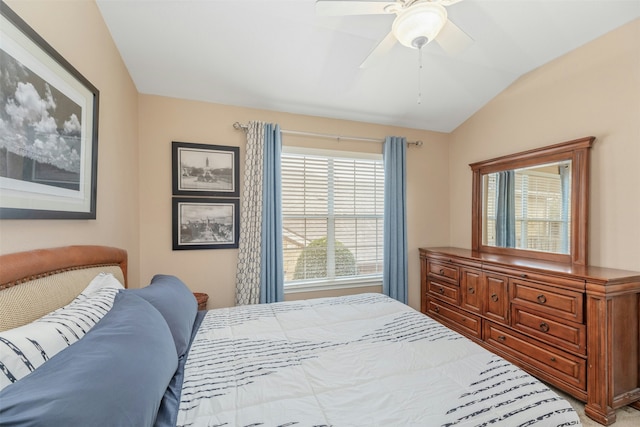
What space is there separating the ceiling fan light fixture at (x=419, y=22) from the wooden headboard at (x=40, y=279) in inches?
79.8

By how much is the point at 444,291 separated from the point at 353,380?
243 centimetres

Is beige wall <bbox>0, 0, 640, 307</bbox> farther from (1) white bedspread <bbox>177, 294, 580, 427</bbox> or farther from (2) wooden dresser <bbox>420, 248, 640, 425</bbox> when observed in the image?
(1) white bedspread <bbox>177, 294, 580, 427</bbox>

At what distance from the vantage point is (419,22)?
141cm

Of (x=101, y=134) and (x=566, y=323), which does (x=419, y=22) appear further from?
(x=566, y=323)

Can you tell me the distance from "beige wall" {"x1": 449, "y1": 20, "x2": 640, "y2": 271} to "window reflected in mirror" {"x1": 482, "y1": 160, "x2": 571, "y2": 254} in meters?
0.22

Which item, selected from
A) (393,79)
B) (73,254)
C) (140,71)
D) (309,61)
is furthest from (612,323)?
(140,71)

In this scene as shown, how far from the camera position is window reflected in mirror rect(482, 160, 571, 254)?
252 centimetres

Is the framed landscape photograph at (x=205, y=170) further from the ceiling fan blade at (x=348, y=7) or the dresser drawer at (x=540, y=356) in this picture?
the dresser drawer at (x=540, y=356)

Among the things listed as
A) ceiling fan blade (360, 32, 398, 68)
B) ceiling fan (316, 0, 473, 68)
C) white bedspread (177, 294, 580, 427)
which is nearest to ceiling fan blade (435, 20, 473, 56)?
ceiling fan (316, 0, 473, 68)

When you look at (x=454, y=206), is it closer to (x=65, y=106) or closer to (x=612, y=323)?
(x=612, y=323)

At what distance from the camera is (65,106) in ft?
4.32

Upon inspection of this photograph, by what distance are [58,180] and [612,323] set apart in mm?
3414

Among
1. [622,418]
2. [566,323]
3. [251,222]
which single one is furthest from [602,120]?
[251,222]

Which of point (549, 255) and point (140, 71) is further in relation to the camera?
point (549, 255)
